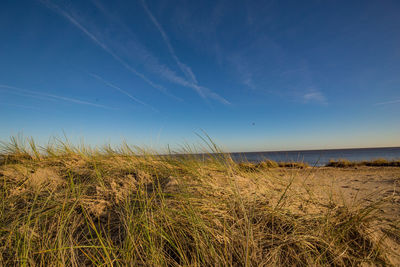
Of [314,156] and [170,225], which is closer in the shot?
[170,225]

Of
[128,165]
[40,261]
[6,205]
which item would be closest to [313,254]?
[40,261]

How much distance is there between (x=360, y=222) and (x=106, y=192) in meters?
2.42

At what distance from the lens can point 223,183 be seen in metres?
2.12

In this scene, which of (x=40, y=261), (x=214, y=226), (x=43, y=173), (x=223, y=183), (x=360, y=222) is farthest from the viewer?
(x=43, y=173)

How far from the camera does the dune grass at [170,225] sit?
113cm

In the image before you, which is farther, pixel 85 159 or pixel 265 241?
pixel 85 159

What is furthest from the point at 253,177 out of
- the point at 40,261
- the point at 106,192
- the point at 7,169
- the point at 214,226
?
the point at 7,169

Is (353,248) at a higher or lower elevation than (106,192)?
lower

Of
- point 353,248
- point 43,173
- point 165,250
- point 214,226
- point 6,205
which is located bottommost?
point 353,248

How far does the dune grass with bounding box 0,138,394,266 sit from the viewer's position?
1127 millimetres

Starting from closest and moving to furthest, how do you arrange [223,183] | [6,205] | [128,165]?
[6,205] → [223,183] → [128,165]

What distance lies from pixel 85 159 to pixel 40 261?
2.09 meters

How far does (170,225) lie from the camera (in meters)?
1.34

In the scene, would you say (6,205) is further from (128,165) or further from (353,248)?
(353,248)
